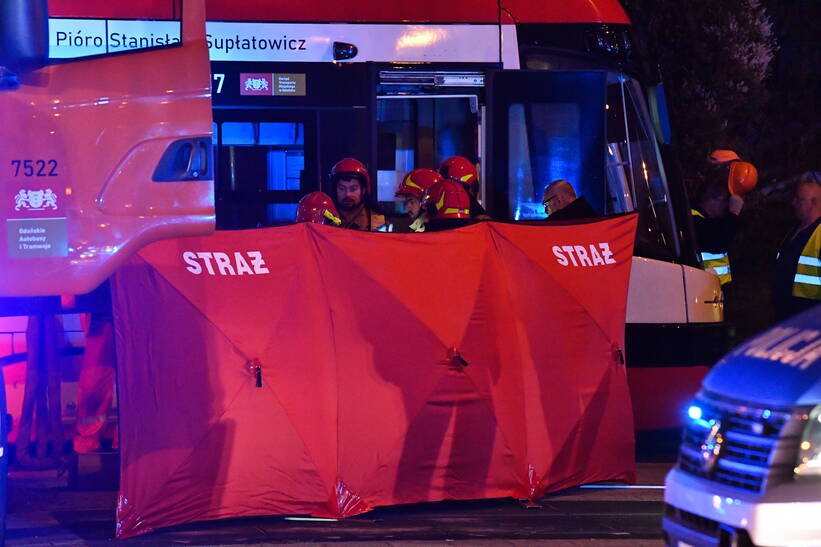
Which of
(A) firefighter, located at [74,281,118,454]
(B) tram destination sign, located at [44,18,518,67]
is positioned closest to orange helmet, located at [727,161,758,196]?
(B) tram destination sign, located at [44,18,518,67]

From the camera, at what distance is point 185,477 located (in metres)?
→ 6.97

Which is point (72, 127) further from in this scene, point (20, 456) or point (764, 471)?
point (764, 471)

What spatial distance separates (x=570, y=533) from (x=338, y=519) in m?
1.26

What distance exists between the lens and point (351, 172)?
933 cm

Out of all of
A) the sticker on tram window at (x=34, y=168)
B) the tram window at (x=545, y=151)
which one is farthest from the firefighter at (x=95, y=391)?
the tram window at (x=545, y=151)

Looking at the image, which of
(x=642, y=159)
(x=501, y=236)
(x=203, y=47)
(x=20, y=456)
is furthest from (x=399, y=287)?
(x=642, y=159)

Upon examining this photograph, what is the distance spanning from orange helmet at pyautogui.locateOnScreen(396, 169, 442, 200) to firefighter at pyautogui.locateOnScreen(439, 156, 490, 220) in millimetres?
91

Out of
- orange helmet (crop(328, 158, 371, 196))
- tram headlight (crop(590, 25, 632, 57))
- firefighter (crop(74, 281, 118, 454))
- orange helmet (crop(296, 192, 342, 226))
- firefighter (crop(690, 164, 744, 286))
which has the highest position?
tram headlight (crop(590, 25, 632, 57))

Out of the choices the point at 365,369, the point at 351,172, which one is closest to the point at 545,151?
the point at 351,172

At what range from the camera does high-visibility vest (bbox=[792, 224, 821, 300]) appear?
9312mm

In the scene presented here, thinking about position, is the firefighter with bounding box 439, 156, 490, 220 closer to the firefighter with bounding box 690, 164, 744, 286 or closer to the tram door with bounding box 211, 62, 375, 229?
the tram door with bounding box 211, 62, 375, 229

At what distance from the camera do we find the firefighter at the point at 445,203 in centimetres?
853

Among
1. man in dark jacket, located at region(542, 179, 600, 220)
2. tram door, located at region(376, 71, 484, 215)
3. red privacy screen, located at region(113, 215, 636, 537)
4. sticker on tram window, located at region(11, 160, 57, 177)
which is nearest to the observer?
sticker on tram window, located at region(11, 160, 57, 177)

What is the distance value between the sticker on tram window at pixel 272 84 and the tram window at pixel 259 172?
22 centimetres
